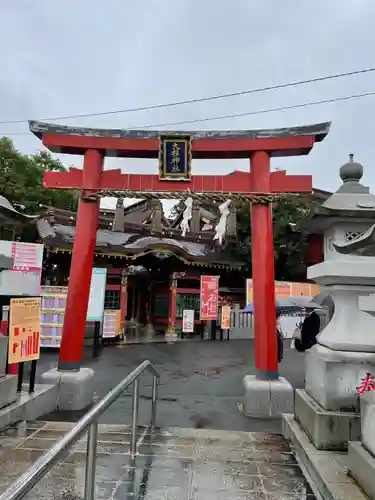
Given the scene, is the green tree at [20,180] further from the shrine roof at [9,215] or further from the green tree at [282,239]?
the shrine roof at [9,215]

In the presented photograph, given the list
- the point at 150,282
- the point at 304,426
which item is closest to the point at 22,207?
the point at 150,282

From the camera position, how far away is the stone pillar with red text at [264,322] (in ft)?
22.3

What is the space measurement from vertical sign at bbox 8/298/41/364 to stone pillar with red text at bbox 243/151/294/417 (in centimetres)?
366

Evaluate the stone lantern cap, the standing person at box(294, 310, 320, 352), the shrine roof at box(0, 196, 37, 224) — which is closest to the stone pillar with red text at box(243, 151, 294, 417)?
the stone lantern cap

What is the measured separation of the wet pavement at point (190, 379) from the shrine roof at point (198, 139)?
4855 millimetres

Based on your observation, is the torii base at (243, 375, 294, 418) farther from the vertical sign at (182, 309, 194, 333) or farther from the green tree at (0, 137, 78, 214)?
the green tree at (0, 137, 78, 214)

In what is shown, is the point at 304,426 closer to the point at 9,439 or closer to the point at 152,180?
the point at 9,439

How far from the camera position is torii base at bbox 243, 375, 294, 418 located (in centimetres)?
675

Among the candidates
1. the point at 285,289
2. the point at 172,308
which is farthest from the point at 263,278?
the point at 285,289

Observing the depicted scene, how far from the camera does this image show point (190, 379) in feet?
33.1

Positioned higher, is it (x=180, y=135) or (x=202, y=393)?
(x=180, y=135)

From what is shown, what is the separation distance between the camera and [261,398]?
6.79m

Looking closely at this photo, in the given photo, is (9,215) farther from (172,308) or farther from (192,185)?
(172,308)

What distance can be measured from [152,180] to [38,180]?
16.7 metres
